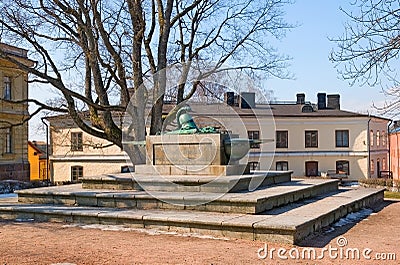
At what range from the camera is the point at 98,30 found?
17953 millimetres

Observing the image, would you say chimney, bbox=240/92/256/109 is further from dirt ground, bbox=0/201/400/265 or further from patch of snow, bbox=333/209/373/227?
dirt ground, bbox=0/201/400/265

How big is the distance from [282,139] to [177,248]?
35694 millimetres

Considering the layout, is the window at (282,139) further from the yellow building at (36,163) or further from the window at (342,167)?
the yellow building at (36,163)

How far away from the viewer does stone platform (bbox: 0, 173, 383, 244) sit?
29.9 feet

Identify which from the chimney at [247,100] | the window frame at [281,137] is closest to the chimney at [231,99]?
the chimney at [247,100]

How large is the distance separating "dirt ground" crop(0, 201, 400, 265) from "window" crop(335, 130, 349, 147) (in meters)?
33.3

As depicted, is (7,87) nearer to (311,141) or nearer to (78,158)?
(78,158)

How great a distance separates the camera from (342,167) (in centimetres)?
4306

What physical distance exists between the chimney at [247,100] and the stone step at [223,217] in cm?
Answer: 2340

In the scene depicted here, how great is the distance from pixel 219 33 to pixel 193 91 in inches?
133

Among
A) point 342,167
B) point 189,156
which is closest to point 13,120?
point 189,156

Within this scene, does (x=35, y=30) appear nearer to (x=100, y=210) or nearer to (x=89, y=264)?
(x=100, y=210)

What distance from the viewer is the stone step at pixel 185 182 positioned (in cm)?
1185

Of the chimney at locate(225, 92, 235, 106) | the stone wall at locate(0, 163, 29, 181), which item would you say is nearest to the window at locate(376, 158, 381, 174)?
the chimney at locate(225, 92, 235, 106)
